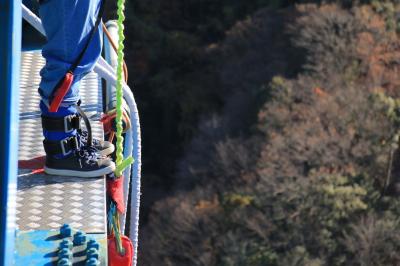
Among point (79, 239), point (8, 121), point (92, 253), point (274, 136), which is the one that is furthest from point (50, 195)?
point (274, 136)

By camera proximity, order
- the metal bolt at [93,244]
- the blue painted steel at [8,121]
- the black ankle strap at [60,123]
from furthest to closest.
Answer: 1. the black ankle strap at [60,123]
2. the metal bolt at [93,244]
3. the blue painted steel at [8,121]

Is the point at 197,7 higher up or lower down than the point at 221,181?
higher up

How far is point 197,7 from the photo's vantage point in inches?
1347

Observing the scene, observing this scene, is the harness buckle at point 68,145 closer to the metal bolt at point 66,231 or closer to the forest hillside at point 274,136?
the metal bolt at point 66,231

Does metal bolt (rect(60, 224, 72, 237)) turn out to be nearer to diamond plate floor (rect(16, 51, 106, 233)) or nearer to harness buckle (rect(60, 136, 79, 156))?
diamond plate floor (rect(16, 51, 106, 233))

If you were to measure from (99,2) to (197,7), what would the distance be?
31.3 metres

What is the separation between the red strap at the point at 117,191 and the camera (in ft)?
11.3

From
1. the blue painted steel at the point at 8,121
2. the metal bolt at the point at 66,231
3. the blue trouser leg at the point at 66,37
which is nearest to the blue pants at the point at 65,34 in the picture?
the blue trouser leg at the point at 66,37

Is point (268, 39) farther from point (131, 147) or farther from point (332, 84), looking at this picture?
point (131, 147)

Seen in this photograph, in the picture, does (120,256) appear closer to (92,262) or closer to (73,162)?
(92,262)

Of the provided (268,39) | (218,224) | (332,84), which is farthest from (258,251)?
(268,39)

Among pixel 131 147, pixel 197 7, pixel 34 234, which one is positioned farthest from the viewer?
pixel 197 7

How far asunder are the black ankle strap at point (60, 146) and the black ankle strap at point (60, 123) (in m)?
0.05

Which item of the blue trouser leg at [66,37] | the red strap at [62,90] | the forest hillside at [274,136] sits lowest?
the forest hillside at [274,136]
